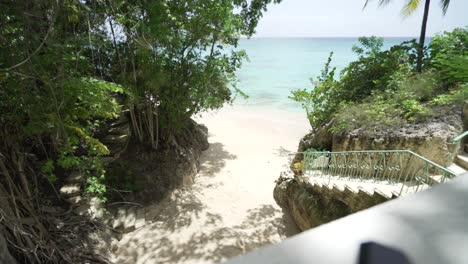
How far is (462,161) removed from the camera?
4434 mm

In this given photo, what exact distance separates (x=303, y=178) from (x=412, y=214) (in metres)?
5.19

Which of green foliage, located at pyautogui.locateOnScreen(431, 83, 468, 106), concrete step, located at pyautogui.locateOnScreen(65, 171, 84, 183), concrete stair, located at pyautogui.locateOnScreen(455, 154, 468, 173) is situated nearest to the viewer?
concrete stair, located at pyautogui.locateOnScreen(455, 154, 468, 173)

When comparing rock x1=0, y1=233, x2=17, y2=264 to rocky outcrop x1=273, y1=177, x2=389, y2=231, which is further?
rocky outcrop x1=273, y1=177, x2=389, y2=231

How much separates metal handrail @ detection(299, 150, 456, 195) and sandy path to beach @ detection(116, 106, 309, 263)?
1559 mm

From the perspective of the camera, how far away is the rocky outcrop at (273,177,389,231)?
4246 millimetres

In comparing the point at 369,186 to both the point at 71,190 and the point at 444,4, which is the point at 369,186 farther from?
the point at 444,4

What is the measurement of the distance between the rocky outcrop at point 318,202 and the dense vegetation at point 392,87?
178cm

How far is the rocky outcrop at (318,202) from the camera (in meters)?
4.25

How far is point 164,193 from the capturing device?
21.5 feet

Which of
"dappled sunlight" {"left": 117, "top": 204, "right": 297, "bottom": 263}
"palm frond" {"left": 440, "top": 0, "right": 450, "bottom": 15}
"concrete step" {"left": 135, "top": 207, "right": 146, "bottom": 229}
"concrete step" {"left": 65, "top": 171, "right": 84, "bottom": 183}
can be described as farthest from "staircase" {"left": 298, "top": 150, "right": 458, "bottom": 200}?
"palm frond" {"left": 440, "top": 0, "right": 450, "bottom": 15}

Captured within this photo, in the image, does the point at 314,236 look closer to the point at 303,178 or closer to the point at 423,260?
the point at 423,260

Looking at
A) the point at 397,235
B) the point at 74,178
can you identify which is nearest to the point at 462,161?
the point at 397,235

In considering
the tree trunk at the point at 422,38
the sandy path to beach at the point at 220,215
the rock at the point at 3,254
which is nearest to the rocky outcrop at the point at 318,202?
the sandy path to beach at the point at 220,215

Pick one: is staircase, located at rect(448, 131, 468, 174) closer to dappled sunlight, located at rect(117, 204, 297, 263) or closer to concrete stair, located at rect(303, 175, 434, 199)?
concrete stair, located at rect(303, 175, 434, 199)
